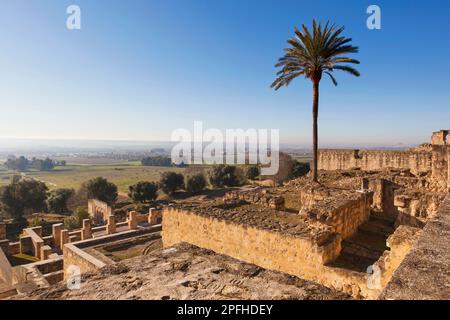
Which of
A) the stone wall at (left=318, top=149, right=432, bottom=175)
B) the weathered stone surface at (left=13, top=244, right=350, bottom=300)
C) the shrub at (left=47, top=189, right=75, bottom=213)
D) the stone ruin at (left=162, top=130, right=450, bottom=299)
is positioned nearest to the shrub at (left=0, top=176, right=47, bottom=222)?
the shrub at (left=47, top=189, right=75, bottom=213)

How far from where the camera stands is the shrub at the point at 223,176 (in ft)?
177

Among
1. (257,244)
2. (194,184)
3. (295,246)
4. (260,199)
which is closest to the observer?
(295,246)

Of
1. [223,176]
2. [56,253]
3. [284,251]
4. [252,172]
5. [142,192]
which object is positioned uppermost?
[284,251]

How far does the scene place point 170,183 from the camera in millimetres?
48281

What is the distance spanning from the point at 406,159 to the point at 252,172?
3886 centimetres

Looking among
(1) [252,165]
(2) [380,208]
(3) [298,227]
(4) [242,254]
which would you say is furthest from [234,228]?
(1) [252,165]

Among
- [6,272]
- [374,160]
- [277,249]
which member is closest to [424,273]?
[277,249]

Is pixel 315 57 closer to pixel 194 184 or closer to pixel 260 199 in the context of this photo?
pixel 260 199

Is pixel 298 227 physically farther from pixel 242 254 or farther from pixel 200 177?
pixel 200 177

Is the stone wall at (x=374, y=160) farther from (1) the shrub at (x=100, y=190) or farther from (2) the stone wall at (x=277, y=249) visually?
(1) the shrub at (x=100, y=190)

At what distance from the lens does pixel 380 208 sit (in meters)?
11.4
